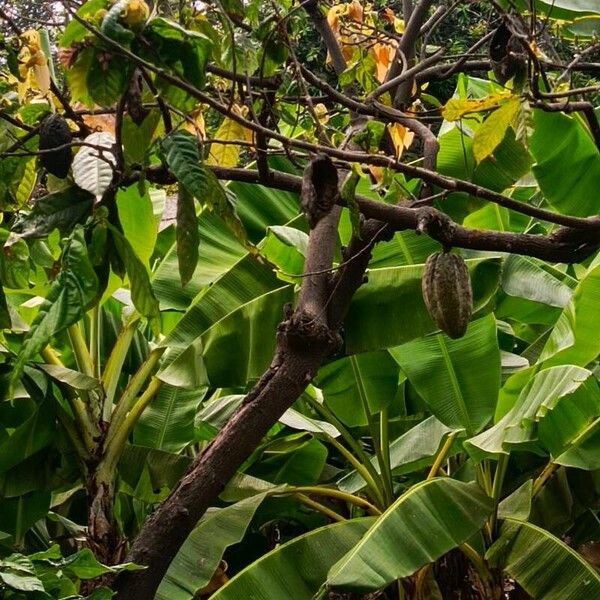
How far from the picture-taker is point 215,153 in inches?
77.7

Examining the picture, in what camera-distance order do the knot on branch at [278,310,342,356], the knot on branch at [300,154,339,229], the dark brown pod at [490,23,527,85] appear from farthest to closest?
the knot on branch at [278,310,342,356] < the dark brown pod at [490,23,527,85] < the knot on branch at [300,154,339,229]

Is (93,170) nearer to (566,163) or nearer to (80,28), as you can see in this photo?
(80,28)

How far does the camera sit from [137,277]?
1.33m

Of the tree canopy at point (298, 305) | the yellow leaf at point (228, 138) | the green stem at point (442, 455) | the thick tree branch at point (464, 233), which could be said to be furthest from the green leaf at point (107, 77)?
the green stem at point (442, 455)

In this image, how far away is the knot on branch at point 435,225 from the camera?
4.98 ft

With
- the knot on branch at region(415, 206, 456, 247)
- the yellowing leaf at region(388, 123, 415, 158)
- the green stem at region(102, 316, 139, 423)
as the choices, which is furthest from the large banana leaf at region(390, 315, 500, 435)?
the knot on branch at region(415, 206, 456, 247)

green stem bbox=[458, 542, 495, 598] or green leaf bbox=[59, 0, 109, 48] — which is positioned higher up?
green leaf bbox=[59, 0, 109, 48]

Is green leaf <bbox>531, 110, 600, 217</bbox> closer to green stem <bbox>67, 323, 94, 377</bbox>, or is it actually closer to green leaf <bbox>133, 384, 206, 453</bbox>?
green leaf <bbox>133, 384, 206, 453</bbox>

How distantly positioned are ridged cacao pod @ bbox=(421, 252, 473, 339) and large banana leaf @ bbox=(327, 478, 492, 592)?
30.8 inches

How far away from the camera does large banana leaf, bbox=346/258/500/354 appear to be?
2424 mm

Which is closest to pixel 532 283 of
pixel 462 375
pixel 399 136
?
pixel 462 375

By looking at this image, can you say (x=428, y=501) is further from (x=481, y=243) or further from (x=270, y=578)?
(x=481, y=243)

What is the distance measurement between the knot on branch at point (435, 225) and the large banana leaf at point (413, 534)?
3.17 feet

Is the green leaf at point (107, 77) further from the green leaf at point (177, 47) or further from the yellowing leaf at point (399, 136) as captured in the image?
the yellowing leaf at point (399, 136)
